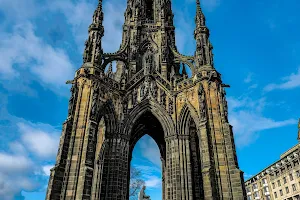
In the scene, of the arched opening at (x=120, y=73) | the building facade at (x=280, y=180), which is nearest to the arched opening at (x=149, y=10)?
the arched opening at (x=120, y=73)

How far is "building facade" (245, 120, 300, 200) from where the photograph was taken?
117 feet

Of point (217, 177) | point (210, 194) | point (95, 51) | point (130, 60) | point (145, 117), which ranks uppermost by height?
point (130, 60)

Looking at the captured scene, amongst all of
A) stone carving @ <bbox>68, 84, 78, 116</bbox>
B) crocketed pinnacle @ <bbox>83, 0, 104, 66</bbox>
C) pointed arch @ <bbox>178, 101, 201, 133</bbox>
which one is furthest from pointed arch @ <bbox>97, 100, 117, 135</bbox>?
pointed arch @ <bbox>178, 101, 201, 133</bbox>

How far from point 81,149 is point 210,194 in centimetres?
709

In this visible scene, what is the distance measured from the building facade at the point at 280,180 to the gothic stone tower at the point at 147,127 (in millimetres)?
24724

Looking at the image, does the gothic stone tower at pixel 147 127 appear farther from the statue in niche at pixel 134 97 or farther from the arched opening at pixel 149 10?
the arched opening at pixel 149 10

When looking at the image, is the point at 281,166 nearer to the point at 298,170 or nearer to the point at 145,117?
the point at 298,170

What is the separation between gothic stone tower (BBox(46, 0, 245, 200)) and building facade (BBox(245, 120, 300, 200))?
81.1 feet

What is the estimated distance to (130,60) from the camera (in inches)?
822

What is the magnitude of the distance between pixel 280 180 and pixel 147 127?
29.8 meters

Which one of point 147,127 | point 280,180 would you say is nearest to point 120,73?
point 147,127

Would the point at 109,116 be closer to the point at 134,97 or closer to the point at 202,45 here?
the point at 134,97

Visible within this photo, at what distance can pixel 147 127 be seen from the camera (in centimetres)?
2066

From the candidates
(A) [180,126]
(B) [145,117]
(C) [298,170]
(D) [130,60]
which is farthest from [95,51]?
(C) [298,170]
